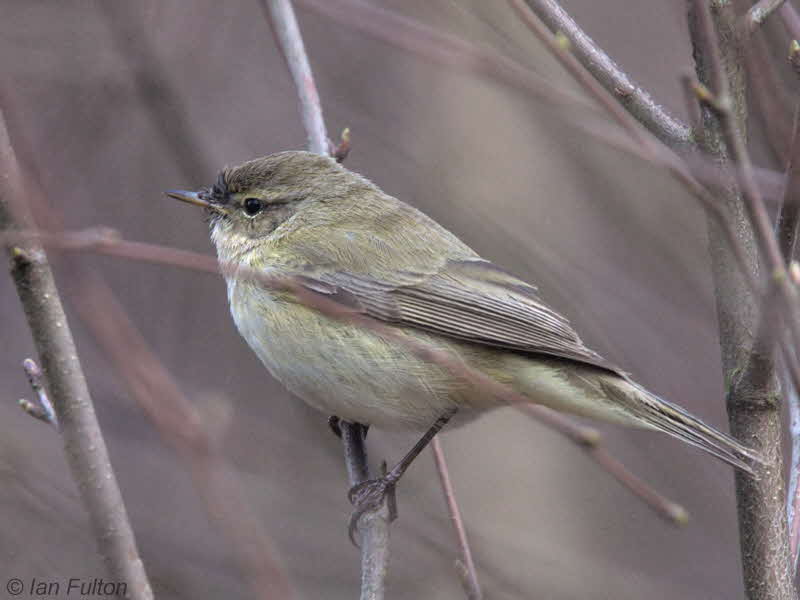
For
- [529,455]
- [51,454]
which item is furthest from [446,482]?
[529,455]

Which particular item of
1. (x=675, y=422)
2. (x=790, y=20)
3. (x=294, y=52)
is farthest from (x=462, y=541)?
(x=294, y=52)

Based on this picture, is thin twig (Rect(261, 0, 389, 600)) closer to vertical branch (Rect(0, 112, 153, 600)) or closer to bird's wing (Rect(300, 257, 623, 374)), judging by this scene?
bird's wing (Rect(300, 257, 623, 374))

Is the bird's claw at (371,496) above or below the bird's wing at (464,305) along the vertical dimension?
below

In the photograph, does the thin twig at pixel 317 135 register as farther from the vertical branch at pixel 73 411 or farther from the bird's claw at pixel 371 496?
the vertical branch at pixel 73 411

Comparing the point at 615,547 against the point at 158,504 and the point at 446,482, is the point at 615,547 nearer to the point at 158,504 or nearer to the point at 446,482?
the point at 158,504

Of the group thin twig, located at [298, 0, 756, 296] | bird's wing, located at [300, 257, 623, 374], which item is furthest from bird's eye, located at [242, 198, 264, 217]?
thin twig, located at [298, 0, 756, 296]

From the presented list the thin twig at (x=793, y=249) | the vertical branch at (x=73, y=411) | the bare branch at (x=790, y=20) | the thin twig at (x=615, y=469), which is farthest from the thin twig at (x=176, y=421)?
the bare branch at (x=790, y=20)
